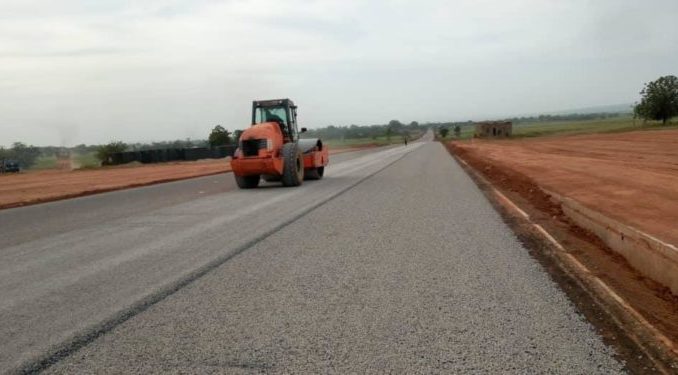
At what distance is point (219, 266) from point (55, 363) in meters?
2.81

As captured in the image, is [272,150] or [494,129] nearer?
[272,150]

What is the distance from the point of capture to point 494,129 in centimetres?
11981

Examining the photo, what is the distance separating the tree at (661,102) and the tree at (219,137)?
57.5 meters

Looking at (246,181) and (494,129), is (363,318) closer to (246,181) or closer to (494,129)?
(246,181)

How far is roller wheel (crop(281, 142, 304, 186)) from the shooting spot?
17766mm

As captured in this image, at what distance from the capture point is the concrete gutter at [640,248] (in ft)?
19.9

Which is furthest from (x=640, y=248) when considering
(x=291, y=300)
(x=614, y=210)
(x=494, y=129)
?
(x=494, y=129)

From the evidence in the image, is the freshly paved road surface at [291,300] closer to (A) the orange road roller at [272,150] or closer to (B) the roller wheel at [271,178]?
(A) the orange road roller at [272,150]

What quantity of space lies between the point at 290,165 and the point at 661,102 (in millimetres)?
76690

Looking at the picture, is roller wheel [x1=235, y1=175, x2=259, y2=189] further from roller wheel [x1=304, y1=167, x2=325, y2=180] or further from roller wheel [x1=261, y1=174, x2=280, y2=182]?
roller wheel [x1=304, y1=167, x2=325, y2=180]

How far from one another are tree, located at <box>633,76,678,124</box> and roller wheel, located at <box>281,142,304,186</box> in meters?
76.0

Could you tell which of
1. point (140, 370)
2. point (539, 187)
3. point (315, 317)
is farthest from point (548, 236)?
point (539, 187)

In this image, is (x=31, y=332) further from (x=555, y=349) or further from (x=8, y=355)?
(x=555, y=349)

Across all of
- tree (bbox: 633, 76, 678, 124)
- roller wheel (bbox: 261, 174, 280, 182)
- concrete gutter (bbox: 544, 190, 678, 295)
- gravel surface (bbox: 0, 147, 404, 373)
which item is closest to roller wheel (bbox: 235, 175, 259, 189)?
roller wheel (bbox: 261, 174, 280, 182)
